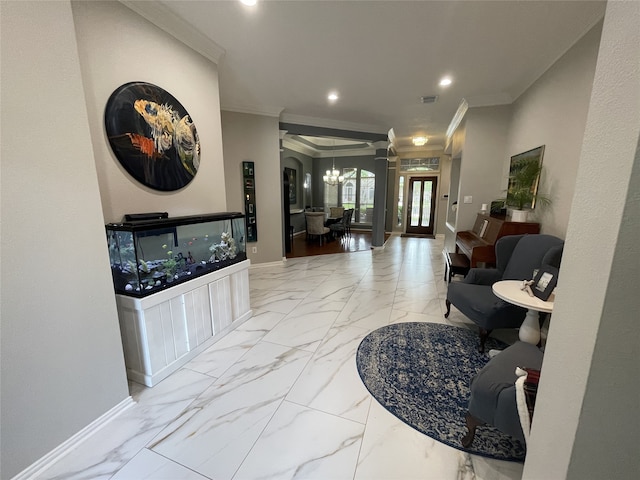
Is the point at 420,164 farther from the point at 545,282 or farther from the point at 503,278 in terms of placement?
the point at 545,282

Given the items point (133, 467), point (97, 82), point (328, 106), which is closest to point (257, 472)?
point (133, 467)

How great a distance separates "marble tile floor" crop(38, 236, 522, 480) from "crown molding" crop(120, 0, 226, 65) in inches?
113

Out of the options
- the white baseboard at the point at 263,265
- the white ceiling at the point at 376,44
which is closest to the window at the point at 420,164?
the white ceiling at the point at 376,44

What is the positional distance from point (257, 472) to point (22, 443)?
1.14m

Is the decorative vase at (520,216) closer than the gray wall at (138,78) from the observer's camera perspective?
No

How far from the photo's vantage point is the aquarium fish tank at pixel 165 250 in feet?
5.82

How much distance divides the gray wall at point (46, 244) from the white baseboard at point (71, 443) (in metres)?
0.03

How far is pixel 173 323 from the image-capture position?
6.72 ft

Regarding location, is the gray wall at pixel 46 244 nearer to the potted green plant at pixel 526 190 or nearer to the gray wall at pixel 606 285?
the gray wall at pixel 606 285

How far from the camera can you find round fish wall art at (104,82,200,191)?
188 centimetres

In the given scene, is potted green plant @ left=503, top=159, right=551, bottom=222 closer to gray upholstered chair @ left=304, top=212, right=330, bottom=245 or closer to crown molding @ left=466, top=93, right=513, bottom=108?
crown molding @ left=466, top=93, right=513, bottom=108

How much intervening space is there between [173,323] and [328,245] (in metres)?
5.39

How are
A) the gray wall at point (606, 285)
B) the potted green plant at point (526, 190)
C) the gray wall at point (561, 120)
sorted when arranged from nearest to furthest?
the gray wall at point (606, 285) → the gray wall at point (561, 120) → the potted green plant at point (526, 190)

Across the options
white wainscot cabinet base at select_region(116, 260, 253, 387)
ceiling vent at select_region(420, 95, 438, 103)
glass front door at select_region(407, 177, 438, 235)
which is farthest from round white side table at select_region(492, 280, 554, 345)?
glass front door at select_region(407, 177, 438, 235)
